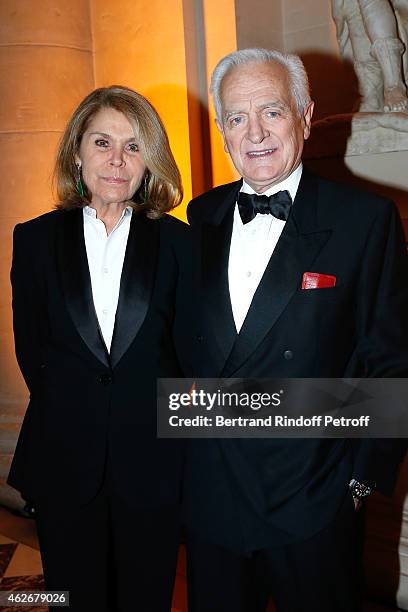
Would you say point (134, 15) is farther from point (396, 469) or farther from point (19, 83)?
point (396, 469)

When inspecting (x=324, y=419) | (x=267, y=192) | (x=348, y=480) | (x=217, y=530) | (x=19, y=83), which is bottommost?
(x=217, y=530)

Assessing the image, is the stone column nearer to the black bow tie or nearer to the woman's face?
the woman's face

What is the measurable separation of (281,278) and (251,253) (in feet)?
0.43

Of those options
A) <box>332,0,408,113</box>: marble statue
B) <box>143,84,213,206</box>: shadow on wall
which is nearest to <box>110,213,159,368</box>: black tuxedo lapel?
<box>332,0,408,113</box>: marble statue

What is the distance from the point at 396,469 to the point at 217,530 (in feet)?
1.53

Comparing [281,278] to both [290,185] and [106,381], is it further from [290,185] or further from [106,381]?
[106,381]

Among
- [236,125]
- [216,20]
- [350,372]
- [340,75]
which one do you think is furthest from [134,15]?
[350,372]

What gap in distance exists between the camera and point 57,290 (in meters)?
2.08

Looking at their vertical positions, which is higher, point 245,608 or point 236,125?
point 236,125

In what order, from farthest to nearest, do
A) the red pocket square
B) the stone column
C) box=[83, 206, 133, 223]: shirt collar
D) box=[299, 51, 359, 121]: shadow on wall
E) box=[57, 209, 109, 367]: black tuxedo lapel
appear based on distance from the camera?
box=[299, 51, 359, 121]: shadow on wall < the stone column < box=[83, 206, 133, 223]: shirt collar < box=[57, 209, 109, 367]: black tuxedo lapel < the red pocket square

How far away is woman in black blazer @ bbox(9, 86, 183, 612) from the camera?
6.63 feet

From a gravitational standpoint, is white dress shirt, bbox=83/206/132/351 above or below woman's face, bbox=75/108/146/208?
below

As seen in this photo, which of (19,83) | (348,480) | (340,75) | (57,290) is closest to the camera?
(348,480)
